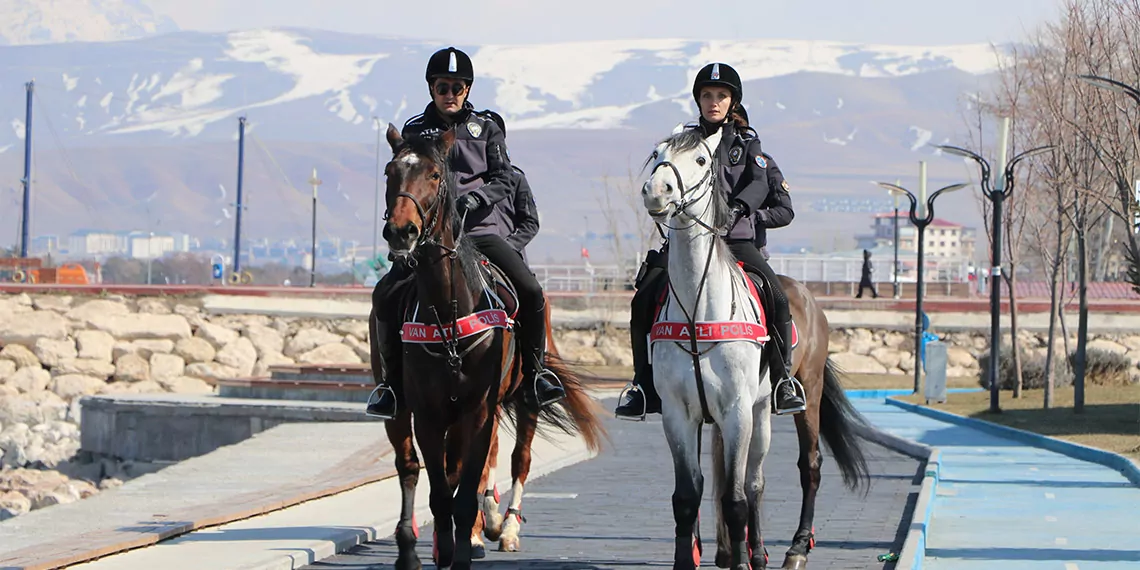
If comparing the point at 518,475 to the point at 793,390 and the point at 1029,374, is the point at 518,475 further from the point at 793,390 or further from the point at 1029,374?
the point at 1029,374

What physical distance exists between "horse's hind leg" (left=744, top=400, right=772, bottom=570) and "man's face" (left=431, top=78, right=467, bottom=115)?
3.07 metres

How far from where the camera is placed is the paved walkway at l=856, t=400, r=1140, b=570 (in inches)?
524

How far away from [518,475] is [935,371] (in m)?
23.8

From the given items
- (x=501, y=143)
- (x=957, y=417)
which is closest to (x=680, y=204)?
(x=501, y=143)

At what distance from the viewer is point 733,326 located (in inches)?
428

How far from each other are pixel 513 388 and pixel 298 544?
2.08 m

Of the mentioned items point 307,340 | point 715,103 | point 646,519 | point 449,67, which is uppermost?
point 449,67

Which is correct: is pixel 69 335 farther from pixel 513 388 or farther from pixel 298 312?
pixel 513 388

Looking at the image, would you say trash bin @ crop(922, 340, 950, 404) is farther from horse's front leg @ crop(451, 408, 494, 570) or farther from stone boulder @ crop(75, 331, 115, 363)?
horse's front leg @ crop(451, 408, 494, 570)

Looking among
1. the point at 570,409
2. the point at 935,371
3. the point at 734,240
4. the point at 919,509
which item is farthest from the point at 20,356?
the point at 734,240

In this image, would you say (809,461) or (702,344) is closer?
(702,344)

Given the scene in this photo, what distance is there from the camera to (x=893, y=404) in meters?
38.8

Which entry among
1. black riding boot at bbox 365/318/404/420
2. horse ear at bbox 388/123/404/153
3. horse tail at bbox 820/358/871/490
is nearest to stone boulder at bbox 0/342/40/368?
horse tail at bbox 820/358/871/490

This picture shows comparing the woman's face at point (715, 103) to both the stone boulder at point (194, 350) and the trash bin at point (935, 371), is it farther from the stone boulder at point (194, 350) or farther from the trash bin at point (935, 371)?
the stone boulder at point (194, 350)
